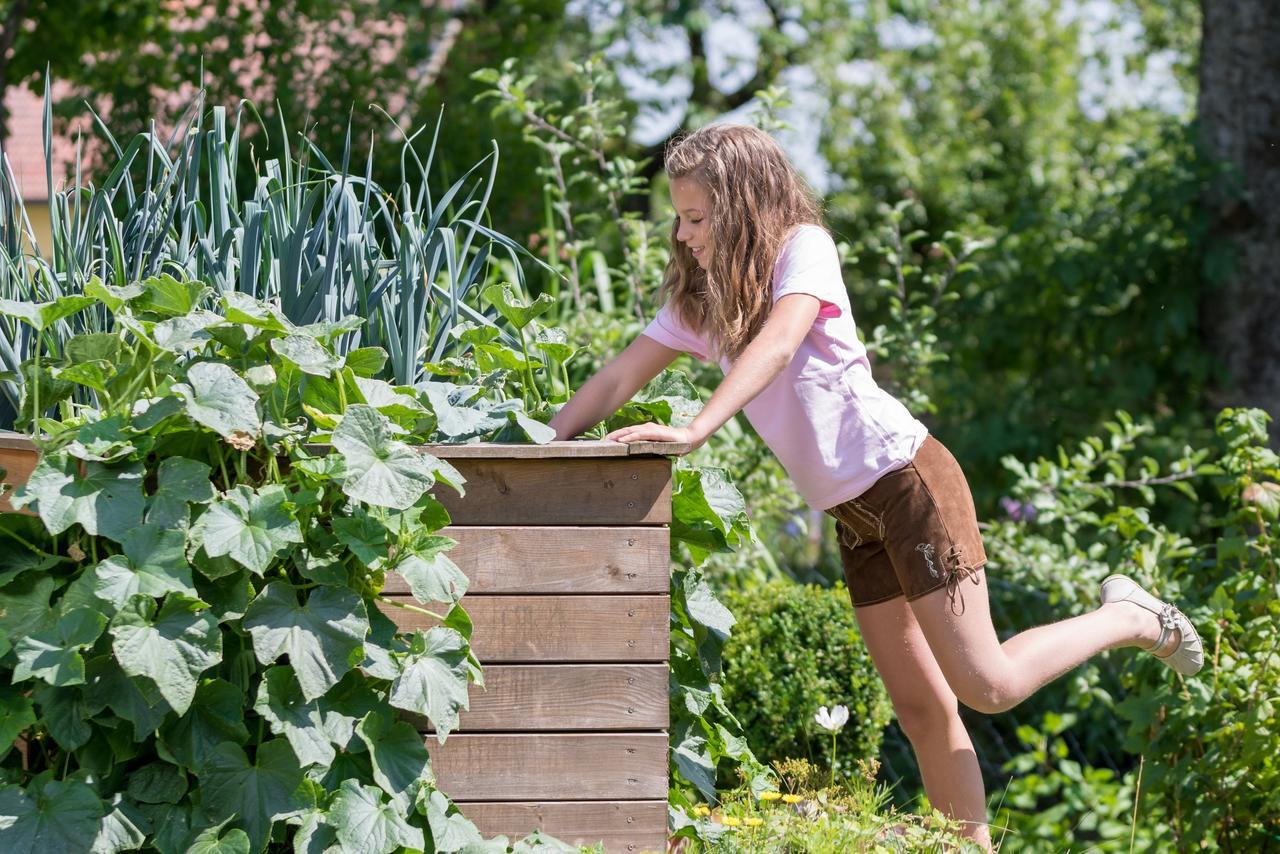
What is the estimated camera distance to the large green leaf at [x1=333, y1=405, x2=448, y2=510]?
5.43 ft

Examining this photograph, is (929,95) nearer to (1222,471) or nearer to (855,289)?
(855,289)

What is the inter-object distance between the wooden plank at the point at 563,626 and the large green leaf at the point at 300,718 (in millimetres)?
233

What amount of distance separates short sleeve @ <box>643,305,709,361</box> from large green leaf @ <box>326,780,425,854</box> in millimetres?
962

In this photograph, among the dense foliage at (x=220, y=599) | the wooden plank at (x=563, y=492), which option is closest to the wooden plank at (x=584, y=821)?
the dense foliage at (x=220, y=599)

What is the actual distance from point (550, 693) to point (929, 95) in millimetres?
10600

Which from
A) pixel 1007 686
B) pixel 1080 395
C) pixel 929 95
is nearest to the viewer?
pixel 1007 686

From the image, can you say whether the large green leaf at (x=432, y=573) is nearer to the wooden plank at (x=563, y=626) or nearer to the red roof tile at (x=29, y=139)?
the wooden plank at (x=563, y=626)

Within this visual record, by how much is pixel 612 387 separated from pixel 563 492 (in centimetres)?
35

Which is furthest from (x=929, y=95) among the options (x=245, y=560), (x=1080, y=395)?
(x=245, y=560)

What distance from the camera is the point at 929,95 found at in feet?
38.2

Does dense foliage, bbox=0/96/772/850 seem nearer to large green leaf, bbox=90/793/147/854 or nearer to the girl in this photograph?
large green leaf, bbox=90/793/147/854

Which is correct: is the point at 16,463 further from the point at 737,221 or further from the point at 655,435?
the point at 737,221

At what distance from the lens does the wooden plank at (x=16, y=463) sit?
1.85 metres

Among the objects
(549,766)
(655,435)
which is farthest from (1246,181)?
(549,766)
